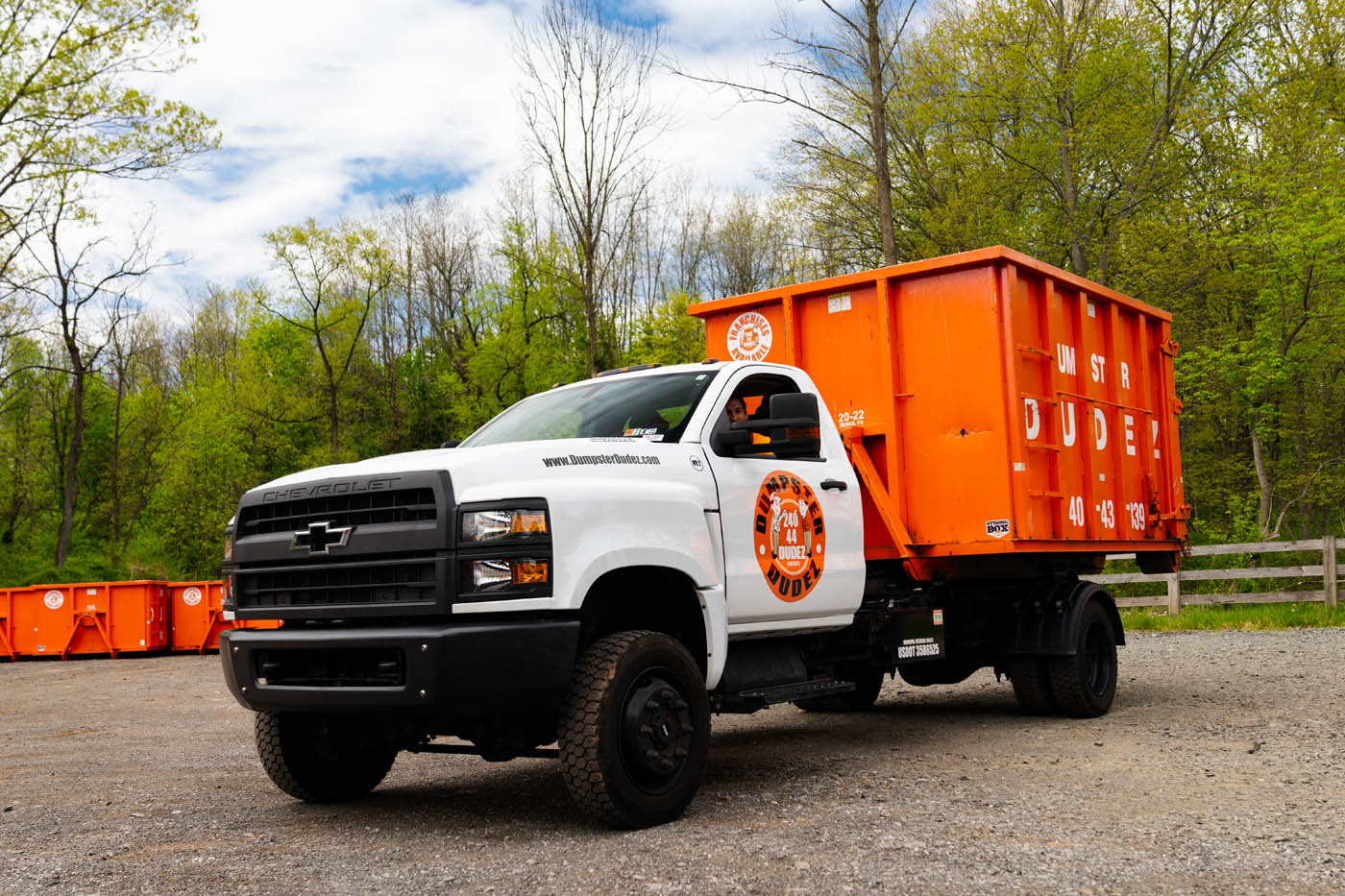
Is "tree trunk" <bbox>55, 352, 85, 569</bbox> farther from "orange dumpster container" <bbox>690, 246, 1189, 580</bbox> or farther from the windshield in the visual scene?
the windshield

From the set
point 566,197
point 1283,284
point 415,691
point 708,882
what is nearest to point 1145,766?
point 708,882

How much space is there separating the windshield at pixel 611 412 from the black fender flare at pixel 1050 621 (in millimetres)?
3893

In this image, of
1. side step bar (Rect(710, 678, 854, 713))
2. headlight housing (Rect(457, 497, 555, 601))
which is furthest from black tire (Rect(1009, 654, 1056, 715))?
headlight housing (Rect(457, 497, 555, 601))

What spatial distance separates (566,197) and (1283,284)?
54.7ft

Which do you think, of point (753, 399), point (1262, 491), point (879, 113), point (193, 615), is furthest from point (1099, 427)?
point (1262, 491)

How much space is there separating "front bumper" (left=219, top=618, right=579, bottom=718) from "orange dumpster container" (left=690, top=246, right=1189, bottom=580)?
3.78m

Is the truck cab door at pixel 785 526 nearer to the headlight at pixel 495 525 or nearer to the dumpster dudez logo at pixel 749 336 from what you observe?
the headlight at pixel 495 525

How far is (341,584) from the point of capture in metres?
Answer: 5.25

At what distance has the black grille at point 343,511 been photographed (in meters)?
5.08

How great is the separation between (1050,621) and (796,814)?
4147 mm

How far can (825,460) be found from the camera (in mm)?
7078

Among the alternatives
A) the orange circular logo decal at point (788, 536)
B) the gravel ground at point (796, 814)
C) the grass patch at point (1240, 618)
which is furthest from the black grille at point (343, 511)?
the grass patch at point (1240, 618)

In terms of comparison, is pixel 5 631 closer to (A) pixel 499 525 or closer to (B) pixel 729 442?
(B) pixel 729 442

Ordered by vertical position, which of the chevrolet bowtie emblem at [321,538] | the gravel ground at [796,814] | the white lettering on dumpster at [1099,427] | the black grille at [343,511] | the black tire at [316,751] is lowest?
the gravel ground at [796,814]
